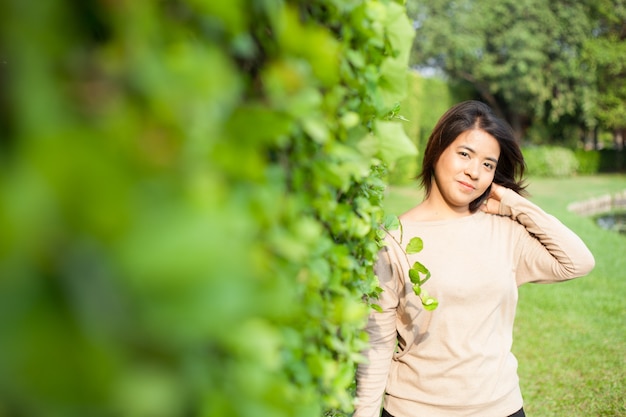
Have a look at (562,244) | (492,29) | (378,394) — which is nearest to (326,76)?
(378,394)

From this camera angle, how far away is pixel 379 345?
8.41ft

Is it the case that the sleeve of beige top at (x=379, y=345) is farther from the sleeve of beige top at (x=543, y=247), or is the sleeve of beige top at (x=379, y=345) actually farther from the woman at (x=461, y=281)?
the sleeve of beige top at (x=543, y=247)

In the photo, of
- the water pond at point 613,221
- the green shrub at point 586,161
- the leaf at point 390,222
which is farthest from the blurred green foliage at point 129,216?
the green shrub at point 586,161

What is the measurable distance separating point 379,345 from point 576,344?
5.30 metres

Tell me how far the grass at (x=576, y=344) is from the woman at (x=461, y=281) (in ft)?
3.09

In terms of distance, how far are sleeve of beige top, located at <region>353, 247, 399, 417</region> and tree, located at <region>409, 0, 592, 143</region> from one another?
2995cm

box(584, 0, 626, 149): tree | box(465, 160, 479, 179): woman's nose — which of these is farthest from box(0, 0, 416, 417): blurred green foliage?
box(584, 0, 626, 149): tree

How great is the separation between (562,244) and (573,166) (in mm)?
31878

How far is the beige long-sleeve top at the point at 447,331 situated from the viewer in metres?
2.55

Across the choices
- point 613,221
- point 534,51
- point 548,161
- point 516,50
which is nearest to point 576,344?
point 613,221

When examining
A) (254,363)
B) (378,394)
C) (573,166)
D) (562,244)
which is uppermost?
(254,363)

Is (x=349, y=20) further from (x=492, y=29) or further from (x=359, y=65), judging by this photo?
(x=492, y=29)

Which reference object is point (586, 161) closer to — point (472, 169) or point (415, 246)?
point (472, 169)

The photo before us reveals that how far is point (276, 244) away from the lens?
0.75 m
